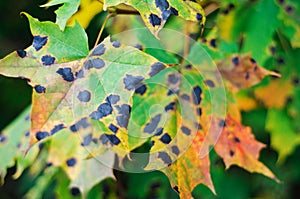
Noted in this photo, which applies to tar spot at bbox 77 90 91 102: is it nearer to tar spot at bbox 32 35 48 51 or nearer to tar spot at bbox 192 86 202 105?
tar spot at bbox 32 35 48 51

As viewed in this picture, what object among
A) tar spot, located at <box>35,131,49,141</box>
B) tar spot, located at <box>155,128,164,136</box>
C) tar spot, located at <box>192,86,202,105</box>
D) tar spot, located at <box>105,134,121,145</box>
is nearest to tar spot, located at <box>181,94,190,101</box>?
tar spot, located at <box>192,86,202,105</box>

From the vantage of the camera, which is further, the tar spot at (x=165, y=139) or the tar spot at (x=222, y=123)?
the tar spot at (x=222, y=123)

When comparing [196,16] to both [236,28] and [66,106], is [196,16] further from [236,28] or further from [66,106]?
[236,28]

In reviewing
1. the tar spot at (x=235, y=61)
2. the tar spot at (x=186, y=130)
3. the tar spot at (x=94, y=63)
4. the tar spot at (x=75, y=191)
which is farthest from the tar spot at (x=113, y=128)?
the tar spot at (x=75, y=191)

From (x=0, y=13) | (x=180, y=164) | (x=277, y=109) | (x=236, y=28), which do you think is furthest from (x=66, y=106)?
(x=0, y=13)

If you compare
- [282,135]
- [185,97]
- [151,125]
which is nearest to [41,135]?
[151,125]

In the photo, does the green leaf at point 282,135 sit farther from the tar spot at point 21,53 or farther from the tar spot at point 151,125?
the tar spot at point 21,53
